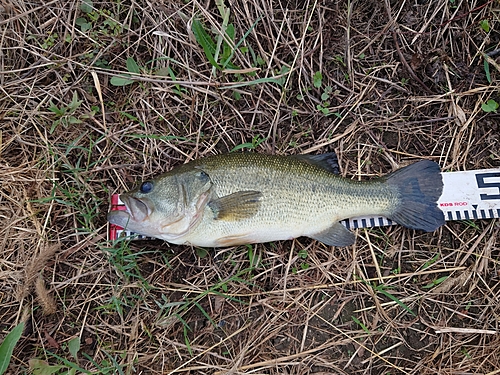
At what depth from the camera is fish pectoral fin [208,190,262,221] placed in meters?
3.03

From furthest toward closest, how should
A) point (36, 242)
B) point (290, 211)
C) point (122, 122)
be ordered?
point (122, 122) < point (36, 242) < point (290, 211)

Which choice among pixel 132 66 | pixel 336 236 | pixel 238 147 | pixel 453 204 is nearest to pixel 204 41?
pixel 132 66

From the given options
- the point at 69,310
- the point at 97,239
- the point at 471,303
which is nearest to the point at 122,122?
the point at 97,239

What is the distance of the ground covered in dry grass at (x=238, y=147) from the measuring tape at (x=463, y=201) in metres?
0.11

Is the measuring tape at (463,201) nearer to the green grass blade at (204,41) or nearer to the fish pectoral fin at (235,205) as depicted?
the fish pectoral fin at (235,205)

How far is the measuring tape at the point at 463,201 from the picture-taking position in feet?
11.1

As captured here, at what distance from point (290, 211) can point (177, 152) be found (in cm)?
124

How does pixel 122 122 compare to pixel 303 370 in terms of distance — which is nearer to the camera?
pixel 303 370

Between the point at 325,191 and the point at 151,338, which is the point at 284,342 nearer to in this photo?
the point at 151,338

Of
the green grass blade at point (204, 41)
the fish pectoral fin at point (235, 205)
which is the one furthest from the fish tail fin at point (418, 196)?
the green grass blade at point (204, 41)

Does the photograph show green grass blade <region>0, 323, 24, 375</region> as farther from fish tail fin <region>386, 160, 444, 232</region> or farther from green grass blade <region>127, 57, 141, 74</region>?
fish tail fin <region>386, 160, 444, 232</region>

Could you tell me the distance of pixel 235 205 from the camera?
3.03 metres

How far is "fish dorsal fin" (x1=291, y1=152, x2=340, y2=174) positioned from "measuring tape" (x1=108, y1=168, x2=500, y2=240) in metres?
0.50

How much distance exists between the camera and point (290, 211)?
313 centimetres
